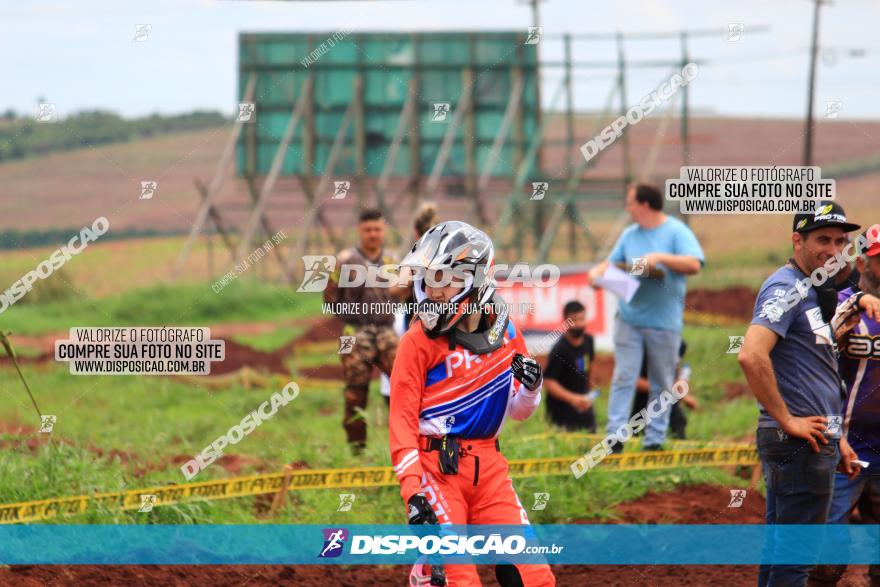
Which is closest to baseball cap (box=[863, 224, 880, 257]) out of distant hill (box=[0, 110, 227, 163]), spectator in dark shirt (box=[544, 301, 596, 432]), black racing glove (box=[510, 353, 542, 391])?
black racing glove (box=[510, 353, 542, 391])

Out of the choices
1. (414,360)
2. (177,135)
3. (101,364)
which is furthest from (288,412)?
(177,135)

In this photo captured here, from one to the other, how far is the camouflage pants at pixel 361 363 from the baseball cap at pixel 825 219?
17.0 feet

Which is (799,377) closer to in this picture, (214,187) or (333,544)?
(333,544)

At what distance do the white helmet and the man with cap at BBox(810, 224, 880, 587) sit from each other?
230 centimetres

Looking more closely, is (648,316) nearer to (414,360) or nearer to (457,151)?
(414,360)

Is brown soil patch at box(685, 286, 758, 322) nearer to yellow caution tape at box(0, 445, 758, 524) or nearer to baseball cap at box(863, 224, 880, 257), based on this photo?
yellow caution tape at box(0, 445, 758, 524)

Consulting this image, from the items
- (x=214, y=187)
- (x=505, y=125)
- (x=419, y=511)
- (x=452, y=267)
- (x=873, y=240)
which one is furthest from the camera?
(x=505, y=125)

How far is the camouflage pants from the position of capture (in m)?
11.2

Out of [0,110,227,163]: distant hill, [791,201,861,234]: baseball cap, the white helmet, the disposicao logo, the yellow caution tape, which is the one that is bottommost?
the disposicao logo

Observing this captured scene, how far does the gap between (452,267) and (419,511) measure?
1.17 metres

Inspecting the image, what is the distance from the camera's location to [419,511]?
18.8 ft

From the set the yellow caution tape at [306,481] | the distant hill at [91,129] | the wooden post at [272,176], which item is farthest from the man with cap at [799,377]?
the distant hill at [91,129]

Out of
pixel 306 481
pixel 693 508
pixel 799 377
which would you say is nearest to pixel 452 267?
pixel 799 377

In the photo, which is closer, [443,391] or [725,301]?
[443,391]
